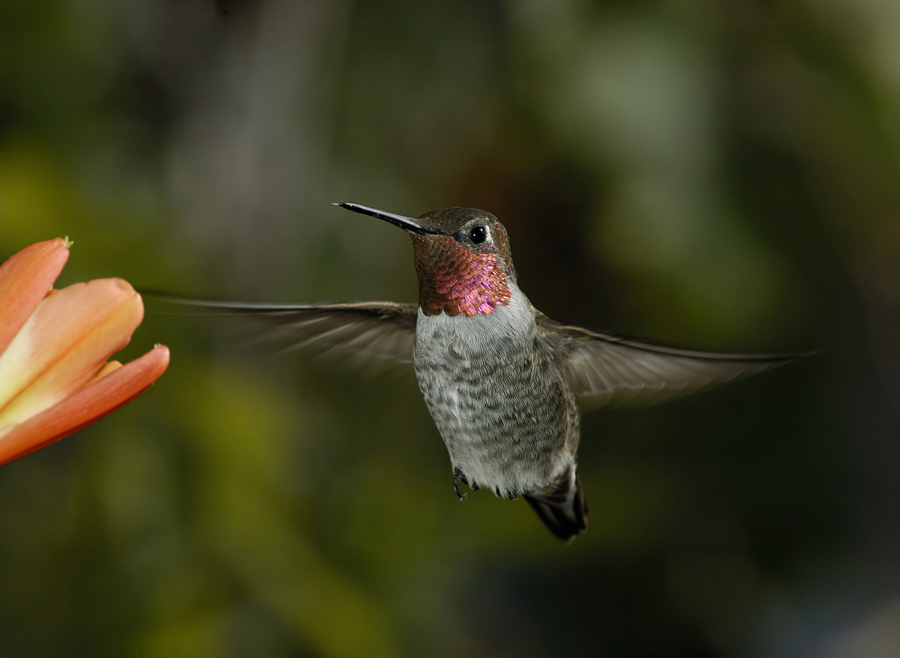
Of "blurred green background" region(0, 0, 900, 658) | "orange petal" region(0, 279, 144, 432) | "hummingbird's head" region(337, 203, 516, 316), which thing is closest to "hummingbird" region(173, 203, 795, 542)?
"hummingbird's head" region(337, 203, 516, 316)

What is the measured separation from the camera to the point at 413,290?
5.93 feet

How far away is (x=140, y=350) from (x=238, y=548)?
35cm

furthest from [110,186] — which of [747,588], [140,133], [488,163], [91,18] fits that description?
[747,588]

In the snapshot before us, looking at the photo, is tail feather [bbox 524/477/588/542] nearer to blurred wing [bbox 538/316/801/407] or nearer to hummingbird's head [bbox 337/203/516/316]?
blurred wing [bbox 538/316/801/407]

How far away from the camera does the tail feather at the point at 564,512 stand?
3.07 ft

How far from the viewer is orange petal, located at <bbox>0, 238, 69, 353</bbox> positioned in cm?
42

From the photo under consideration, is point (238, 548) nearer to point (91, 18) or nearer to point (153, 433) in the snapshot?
point (153, 433)

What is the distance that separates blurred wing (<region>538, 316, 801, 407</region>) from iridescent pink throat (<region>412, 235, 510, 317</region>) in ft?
0.32

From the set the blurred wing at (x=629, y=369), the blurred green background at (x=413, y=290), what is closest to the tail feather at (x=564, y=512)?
the blurred wing at (x=629, y=369)

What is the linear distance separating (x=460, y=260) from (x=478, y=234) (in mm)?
27

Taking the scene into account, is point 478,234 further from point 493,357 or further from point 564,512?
point 564,512

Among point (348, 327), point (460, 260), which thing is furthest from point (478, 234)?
point (348, 327)

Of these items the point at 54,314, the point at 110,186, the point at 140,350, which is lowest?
the point at 140,350

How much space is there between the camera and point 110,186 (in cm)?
151
